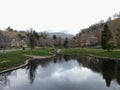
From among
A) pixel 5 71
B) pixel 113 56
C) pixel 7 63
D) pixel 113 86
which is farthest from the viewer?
pixel 113 56

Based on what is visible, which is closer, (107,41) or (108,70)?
(108,70)

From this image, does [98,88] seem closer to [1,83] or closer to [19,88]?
[19,88]

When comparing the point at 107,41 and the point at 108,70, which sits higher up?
the point at 107,41

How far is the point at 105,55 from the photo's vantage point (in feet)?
272

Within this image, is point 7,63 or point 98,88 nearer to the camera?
point 98,88

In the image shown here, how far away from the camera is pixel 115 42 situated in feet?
278

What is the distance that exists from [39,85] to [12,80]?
792 centimetres

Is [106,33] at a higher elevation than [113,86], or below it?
higher

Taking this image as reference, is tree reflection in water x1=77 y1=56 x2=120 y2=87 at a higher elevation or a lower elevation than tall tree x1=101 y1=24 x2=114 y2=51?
lower

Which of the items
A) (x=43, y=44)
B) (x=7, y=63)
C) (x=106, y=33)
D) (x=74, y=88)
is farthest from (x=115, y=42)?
(x=43, y=44)

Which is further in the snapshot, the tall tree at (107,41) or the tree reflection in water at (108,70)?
the tall tree at (107,41)

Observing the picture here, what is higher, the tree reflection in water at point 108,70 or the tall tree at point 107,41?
the tall tree at point 107,41

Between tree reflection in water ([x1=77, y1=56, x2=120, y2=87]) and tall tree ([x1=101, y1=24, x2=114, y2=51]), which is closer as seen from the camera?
tree reflection in water ([x1=77, y1=56, x2=120, y2=87])

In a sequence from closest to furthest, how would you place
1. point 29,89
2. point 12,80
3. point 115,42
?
point 29,89 < point 12,80 < point 115,42
